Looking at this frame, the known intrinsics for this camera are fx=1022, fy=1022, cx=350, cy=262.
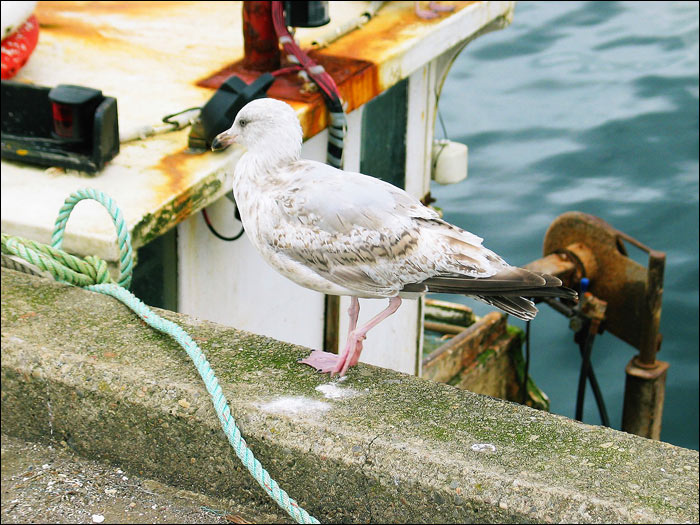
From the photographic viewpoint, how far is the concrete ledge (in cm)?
238

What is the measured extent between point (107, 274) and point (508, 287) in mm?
1412

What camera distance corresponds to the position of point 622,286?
8.59m

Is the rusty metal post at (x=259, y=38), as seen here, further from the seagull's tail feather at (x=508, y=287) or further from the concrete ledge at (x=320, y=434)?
the seagull's tail feather at (x=508, y=287)

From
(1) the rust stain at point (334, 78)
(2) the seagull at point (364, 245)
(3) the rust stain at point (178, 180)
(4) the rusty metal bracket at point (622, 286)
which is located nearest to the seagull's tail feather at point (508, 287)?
(2) the seagull at point (364, 245)

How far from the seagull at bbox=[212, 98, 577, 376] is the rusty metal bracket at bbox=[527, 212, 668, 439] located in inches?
218

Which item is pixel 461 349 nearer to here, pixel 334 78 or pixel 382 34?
pixel 382 34

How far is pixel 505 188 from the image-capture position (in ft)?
40.4

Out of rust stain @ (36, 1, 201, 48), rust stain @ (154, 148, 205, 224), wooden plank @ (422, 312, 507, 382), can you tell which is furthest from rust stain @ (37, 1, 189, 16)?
wooden plank @ (422, 312, 507, 382)

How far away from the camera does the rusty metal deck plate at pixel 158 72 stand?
161 inches

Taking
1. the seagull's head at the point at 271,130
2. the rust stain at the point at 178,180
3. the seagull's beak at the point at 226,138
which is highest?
the seagull's head at the point at 271,130

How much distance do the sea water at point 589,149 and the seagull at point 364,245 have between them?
7773 mm

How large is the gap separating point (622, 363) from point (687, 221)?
7.21 feet

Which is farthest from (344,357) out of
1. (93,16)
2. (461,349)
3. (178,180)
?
(461,349)

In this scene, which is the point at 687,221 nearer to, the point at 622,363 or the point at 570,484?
the point at 622,363
